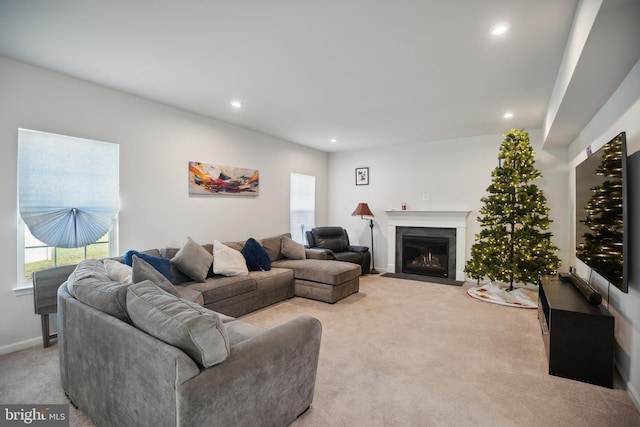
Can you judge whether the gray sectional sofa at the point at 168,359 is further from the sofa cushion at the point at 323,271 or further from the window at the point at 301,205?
the window at the point at 301,205

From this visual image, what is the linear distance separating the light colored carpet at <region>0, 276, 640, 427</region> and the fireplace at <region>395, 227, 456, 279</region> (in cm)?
201

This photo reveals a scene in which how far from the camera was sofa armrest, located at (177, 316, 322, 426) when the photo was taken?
1.27m

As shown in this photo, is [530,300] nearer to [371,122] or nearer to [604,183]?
[604,183]

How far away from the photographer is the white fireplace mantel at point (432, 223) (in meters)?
5.64

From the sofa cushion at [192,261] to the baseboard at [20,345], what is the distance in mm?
1361

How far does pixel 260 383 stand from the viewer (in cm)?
153

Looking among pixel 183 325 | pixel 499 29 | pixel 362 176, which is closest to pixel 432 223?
pixel 362 176

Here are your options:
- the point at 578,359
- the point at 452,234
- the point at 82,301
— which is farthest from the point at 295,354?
the point at 452,234

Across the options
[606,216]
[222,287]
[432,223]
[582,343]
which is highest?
[606,216]

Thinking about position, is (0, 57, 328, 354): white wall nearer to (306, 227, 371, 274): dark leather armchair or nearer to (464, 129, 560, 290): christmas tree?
(306, 227, 371, 274): dark leather armchair

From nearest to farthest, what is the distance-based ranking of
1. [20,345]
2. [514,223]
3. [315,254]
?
[20,345] → [514,223] → [315,254]

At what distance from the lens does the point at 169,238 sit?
4.05 metres

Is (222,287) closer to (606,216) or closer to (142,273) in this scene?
(142,273)

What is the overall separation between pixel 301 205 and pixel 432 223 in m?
2.63
